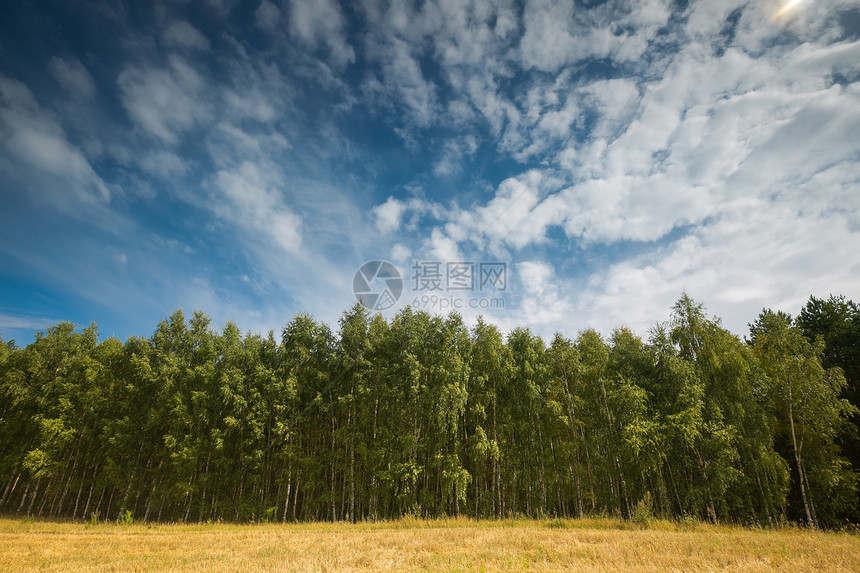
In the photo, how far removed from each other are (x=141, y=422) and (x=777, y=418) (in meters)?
49.0

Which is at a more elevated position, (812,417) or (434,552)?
(812,417)

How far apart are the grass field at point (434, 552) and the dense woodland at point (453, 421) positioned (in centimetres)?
804

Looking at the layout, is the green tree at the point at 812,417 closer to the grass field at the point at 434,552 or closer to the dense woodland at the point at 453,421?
the dense woodland at the point at 453,421

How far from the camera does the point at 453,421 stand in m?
23.2

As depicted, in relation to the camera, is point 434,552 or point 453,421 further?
point 453,421

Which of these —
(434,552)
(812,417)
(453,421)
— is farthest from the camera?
(453,421)

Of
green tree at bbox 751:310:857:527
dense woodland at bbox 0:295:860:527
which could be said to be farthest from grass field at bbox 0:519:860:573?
green tree at bbox 751:310:857:527

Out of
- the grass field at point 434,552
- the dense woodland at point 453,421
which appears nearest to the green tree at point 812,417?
the dense woodland at point 453,421

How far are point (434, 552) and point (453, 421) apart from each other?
1200cm

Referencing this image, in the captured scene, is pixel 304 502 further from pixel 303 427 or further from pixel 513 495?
pixel 513 495

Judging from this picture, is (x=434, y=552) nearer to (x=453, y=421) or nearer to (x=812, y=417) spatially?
(x=453, y=421)

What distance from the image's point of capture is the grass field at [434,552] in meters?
9.28

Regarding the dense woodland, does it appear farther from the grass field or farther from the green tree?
the grass field

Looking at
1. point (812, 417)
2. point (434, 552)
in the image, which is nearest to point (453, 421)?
point (434, 552)
